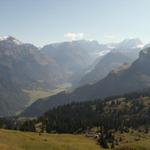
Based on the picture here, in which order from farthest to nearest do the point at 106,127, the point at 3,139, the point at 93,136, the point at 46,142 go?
the point at 106,127 < the point at 93,136 < the point at 46,142 < the point at 3,139

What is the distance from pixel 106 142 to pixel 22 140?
42.2m

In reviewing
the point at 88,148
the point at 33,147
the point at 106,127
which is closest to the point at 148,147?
the point at 88,148

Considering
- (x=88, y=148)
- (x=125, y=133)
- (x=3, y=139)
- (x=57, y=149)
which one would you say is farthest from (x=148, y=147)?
(x=125, y=133)

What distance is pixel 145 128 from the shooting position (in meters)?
198

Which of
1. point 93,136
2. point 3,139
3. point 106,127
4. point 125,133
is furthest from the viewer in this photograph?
point 106,127

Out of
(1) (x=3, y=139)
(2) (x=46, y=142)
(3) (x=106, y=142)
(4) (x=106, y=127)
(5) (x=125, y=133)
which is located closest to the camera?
(1) (x=3, y=139)

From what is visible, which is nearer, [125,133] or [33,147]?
[33,147]

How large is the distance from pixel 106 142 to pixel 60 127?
62.6m

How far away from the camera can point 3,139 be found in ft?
349

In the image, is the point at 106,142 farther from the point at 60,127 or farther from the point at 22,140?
the point at 60,127

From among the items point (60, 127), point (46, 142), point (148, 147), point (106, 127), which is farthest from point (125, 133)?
point (46, 142)

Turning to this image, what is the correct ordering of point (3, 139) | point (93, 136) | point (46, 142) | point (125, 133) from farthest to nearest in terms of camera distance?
point (125, 133)
point (93, 136)
point (46, 142)
point (3, 139)

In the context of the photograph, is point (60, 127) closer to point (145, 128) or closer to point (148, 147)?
point (145, 128)

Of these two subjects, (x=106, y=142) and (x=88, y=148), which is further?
(x=106, y=142)
